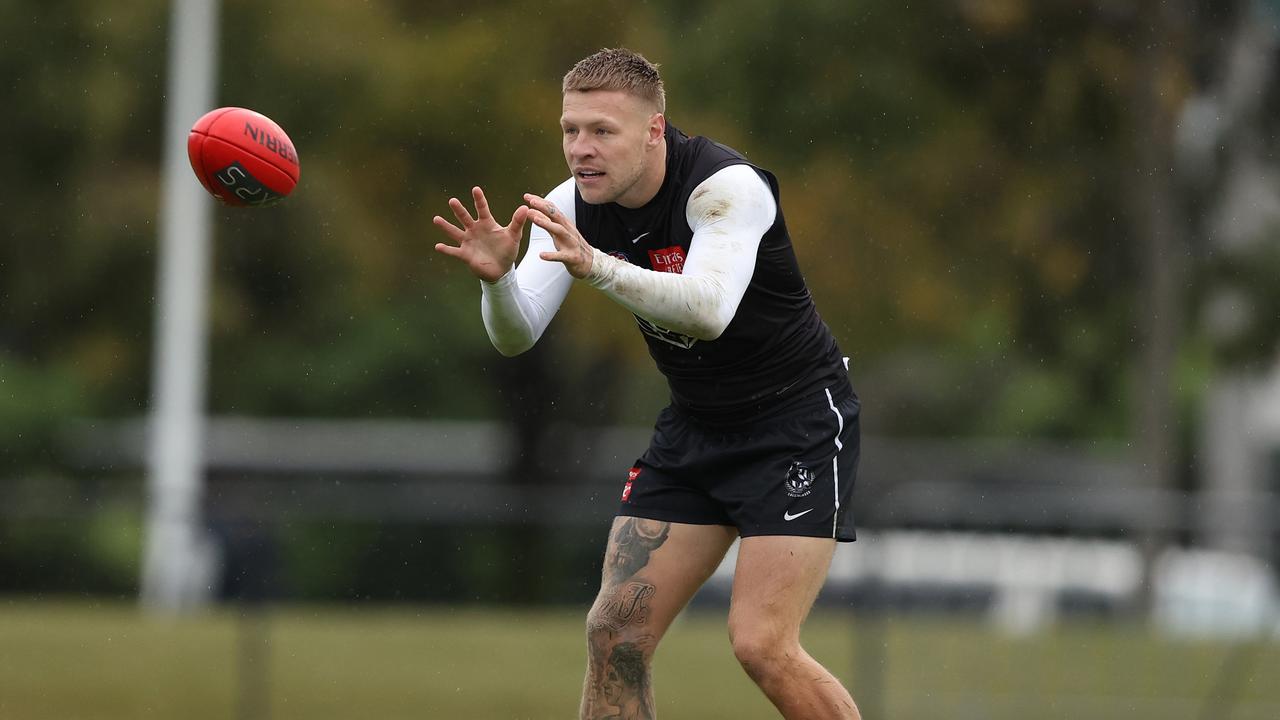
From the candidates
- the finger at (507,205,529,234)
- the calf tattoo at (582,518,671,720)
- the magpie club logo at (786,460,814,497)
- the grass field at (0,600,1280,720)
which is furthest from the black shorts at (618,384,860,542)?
the grass field at (0,600,1280,720)

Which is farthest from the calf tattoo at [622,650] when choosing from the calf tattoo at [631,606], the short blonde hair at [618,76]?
the short blonde hair at [618,76]

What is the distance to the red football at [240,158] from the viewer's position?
6.19 m

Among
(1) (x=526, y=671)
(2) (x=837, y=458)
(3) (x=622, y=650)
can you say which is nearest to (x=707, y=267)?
(2) (x=837, y=458)

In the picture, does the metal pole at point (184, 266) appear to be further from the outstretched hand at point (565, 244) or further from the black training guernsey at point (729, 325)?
the outstretched hand at point (565, 244)

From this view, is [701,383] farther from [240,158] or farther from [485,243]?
[240,158]

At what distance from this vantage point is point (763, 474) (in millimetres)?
5840

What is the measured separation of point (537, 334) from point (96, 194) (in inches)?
667

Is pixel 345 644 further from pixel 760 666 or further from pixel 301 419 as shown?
pixel 301 419

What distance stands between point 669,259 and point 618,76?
591 millimetres

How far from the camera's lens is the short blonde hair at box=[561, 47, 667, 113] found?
5.63 metres

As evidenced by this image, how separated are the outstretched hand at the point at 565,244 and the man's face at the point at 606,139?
0.43 meters

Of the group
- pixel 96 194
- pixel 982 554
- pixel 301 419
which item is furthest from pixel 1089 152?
pixel 301 419

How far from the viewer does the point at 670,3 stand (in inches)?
705

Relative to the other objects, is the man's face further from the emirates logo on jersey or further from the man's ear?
the emirates logo on jersey
